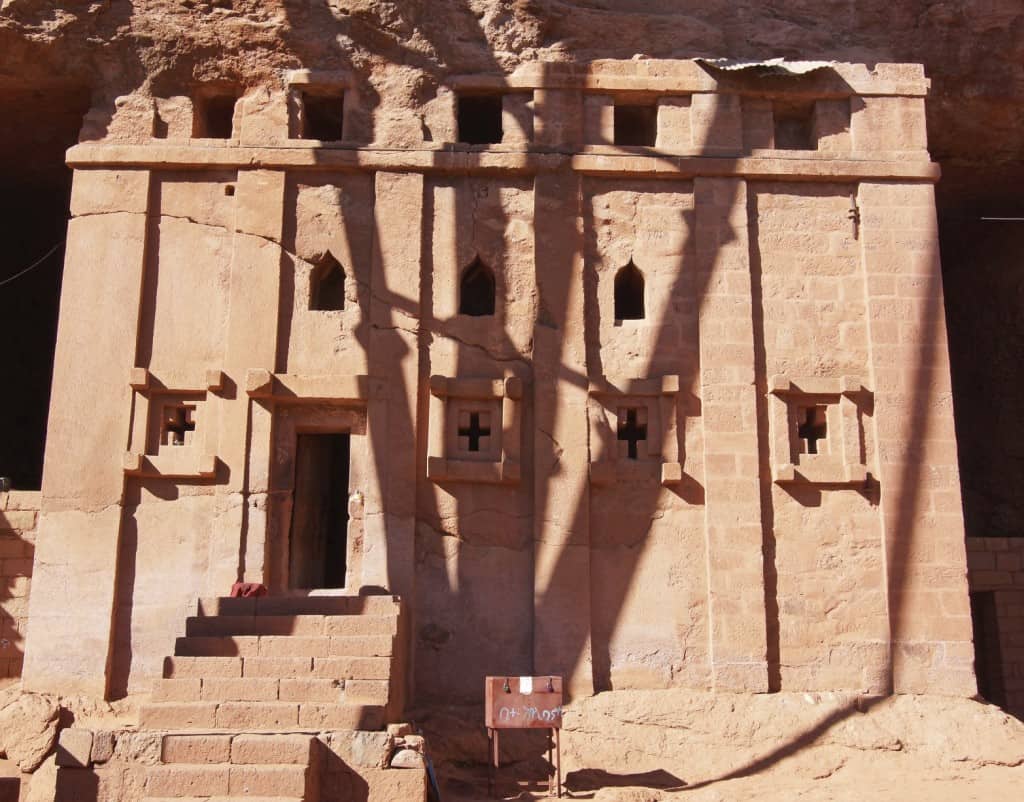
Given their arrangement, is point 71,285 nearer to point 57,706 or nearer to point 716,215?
point 57,706

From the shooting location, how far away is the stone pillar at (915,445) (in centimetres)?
1027

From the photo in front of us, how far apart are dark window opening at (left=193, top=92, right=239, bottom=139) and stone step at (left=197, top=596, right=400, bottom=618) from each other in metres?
4.71

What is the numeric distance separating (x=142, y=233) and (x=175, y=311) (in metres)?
0.81

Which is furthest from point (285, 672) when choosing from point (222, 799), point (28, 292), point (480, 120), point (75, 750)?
point (28, 292)

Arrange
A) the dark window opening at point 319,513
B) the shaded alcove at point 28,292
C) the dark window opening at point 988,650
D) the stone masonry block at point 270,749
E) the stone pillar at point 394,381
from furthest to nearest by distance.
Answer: the shaded alcove at point 28,292 < the dark window opening at point 988,650 < the dark window opening at point 319,513 < the stone pillar at point 394,381 < the stone masonry block at point 270,749

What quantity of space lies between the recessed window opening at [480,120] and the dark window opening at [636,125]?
122 cm

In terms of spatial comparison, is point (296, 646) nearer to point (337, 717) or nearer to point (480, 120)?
point (337, 717)

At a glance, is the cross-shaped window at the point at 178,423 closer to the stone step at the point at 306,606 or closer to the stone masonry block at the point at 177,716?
the stone step at the point at 306,606

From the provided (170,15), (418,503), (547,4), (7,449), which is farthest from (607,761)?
(7,449)

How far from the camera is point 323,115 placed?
39.4 ft

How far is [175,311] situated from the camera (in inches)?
431

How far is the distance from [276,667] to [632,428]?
4.04 meters

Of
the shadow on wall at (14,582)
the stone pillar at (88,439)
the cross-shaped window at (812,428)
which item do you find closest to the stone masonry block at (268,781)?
the stone pillar at (88,439)

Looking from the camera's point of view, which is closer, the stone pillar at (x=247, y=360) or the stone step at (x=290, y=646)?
the stone step at (x=290, y=646)
